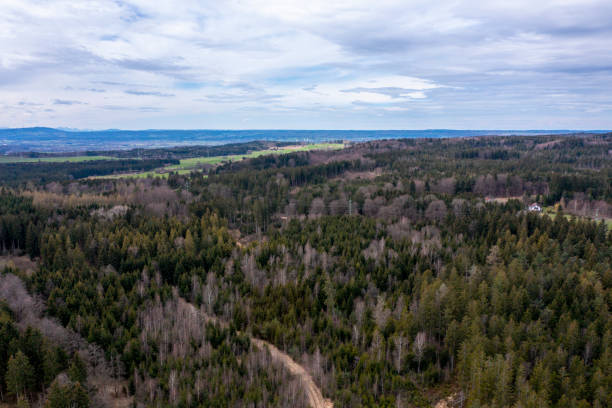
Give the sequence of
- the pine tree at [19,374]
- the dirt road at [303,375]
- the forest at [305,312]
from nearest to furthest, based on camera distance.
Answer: the pine tree at [19,374]
the forest at [305,312]
the dirt road at [303,375]

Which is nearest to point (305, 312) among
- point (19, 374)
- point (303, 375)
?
point (303, 375)

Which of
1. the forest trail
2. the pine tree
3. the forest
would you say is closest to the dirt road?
the forest trail

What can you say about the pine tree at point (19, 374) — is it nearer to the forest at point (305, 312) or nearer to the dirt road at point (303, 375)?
the forest at point (305, 312)

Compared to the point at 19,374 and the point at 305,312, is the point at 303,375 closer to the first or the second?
the point at 305,312

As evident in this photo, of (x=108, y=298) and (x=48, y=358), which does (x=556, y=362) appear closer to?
(x=48, y=358)

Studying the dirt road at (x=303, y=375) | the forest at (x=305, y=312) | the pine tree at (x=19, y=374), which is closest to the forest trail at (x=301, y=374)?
the dirt road at (x=303, y=375)

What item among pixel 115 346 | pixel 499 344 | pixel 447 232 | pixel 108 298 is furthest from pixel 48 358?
pixel 447 232

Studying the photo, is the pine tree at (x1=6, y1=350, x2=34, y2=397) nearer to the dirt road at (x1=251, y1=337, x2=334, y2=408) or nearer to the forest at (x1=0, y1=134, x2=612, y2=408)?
the forest at (x1=0, y1=134, x2=612, y2=408)

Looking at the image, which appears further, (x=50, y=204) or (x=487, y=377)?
(x=50, y=204)

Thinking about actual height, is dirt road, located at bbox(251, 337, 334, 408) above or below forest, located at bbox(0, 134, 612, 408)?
below
